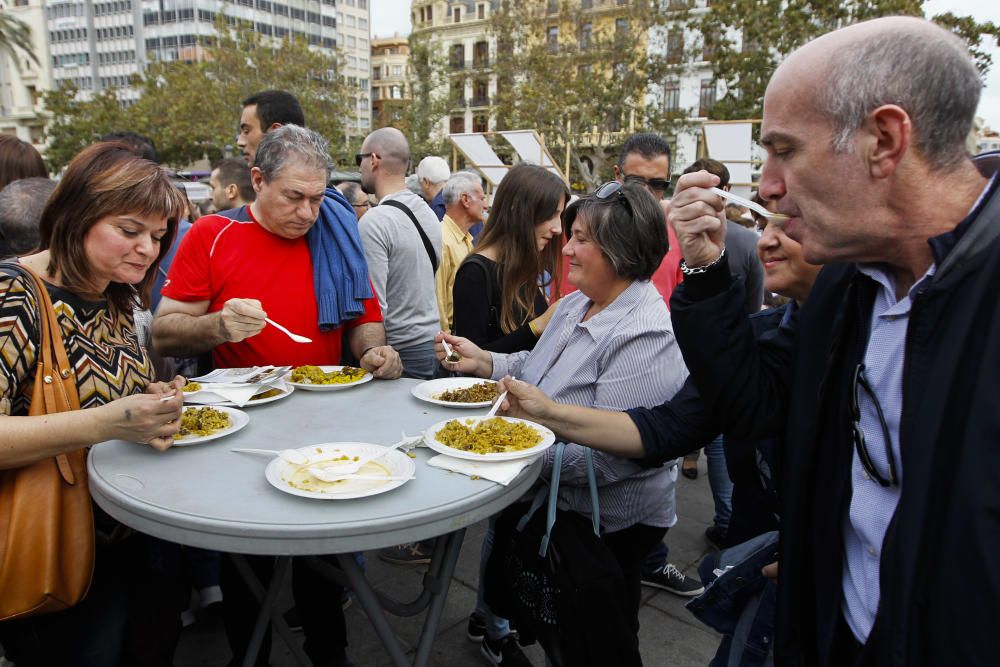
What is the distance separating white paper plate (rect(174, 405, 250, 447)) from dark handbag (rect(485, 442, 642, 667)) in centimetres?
98

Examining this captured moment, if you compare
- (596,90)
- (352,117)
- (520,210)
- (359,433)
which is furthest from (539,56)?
(359,433)

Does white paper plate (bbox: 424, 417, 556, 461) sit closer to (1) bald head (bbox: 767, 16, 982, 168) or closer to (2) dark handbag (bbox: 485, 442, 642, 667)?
(2) dark handbag (bbox: 485, 442, 642, 667)

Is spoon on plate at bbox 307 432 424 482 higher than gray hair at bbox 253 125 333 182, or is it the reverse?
gray hair at bbox 253 125 333 182

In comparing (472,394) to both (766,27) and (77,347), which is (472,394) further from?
(766,27)

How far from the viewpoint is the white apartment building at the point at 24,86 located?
63.8 m

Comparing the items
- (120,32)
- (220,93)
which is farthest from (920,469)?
(120,32)

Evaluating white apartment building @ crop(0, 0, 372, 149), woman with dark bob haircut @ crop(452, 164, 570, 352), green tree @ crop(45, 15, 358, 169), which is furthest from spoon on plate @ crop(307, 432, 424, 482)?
white apartment building @ crop(0, 0, 372, 149)

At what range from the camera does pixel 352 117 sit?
115 feet

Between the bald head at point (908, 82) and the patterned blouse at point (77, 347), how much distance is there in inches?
82.0

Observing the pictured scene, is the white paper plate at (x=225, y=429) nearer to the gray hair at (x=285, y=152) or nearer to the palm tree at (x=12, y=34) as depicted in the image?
the gray hair at (x=285, y=152)

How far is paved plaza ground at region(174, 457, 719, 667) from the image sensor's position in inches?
112

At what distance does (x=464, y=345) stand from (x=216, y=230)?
4.07 feet

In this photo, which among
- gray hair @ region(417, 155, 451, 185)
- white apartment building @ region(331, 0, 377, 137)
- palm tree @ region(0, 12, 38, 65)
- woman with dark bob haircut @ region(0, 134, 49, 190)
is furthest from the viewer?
white apartment building @ region(331, 0, 377, 137)

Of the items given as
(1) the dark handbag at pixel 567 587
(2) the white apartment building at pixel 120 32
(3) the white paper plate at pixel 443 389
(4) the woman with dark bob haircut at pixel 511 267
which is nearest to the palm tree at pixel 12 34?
(4) the woman with dark bob haircut at pixel 511 267
